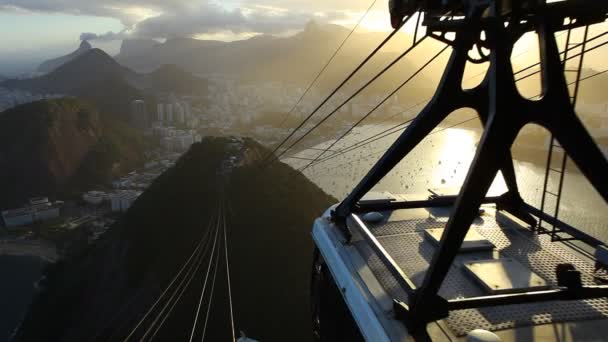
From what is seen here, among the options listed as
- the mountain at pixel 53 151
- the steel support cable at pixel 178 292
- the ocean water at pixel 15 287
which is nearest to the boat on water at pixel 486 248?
the steel support cable at pixel 178 292

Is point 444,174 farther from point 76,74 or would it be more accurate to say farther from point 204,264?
point 76,74

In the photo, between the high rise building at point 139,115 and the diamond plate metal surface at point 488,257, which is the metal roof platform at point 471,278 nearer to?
the diamond plate metal surface at point 488,257

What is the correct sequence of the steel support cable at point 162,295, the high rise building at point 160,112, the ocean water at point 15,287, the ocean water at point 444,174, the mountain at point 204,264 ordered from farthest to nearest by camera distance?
the high rise building at point 160,112 < the ocean water at point 15,287 < the ocean water at point 444,174 < the steel support cable at point 162,295 < the mountain at point 204,264

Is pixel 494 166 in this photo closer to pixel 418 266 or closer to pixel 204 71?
pixel 418 266

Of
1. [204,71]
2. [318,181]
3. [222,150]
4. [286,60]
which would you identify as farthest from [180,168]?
[204,71]

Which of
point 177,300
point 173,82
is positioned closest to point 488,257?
point 177,300

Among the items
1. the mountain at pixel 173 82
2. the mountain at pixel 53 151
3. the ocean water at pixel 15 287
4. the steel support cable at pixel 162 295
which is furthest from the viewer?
the mountain at pixel 173 82
